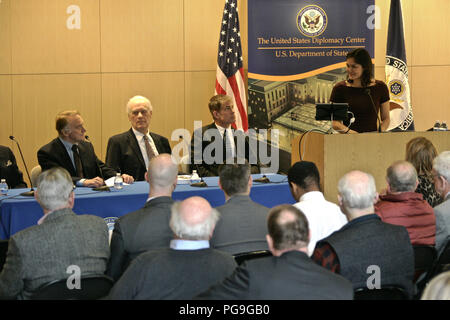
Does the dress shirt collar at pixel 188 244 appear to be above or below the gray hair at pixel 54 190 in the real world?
below

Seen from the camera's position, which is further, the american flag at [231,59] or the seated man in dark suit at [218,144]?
the american flag at [231,59]

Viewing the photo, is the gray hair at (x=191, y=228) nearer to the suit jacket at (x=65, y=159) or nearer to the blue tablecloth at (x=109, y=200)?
the blue tablecloth at (x=109, y=200)

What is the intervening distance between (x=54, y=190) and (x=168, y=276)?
3.24ft

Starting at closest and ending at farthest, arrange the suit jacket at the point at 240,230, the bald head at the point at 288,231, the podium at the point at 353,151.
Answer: the bald head at the point at 288,231, the suit jacket at the point at 240,230, the podium at the point at 353,151

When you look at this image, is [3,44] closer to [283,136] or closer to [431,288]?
[283,136]

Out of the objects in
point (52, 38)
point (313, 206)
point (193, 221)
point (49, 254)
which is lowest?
point (49, 254)

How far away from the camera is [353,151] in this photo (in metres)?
5.08

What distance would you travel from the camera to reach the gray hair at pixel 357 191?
301 cm

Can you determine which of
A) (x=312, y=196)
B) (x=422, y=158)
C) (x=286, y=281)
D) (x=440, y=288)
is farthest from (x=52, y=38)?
(x=440, y=288)

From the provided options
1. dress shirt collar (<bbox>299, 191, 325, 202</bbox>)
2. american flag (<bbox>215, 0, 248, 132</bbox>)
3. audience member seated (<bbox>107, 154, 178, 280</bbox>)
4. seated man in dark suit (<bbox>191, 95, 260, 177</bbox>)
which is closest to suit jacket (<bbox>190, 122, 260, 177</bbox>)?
seated man in dark suit (<bbox>191, 95, 260, 177</bbox>)

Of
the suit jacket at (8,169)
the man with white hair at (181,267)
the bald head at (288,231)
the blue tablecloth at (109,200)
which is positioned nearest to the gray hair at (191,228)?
the man with white hair at (181,267)

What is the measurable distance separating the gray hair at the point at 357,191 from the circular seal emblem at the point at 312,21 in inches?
194

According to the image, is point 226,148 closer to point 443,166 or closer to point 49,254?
point 443,166

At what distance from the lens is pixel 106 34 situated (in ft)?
26.9
